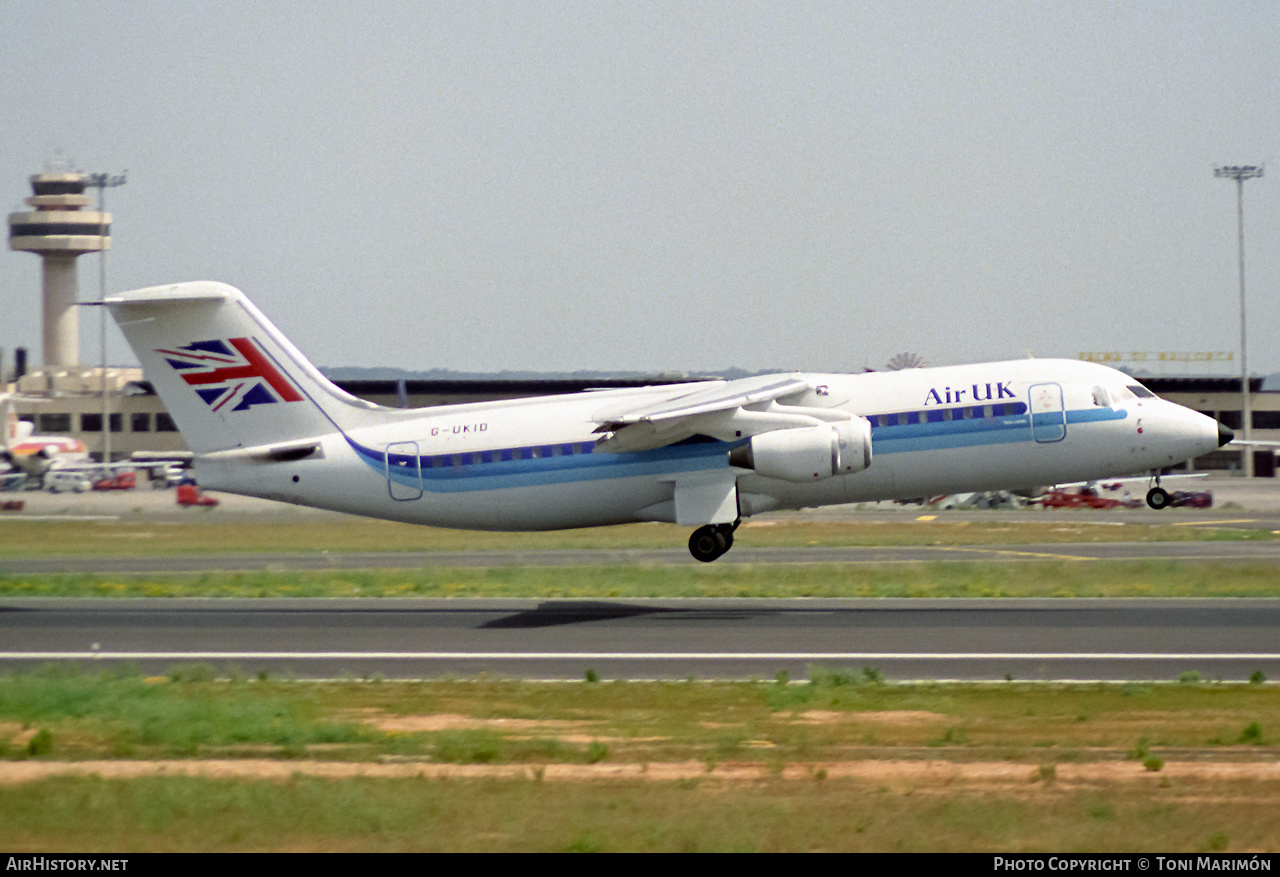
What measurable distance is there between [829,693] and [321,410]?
47.7 ft

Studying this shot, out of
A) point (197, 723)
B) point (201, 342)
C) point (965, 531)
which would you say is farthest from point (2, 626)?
point (965, 531)

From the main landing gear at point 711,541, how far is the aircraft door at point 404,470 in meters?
5.61

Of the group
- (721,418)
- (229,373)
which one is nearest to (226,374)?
(229,373)

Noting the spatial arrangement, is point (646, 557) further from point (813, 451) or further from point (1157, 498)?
point (1157, 498)

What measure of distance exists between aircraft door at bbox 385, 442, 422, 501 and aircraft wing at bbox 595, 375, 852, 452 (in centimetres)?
377

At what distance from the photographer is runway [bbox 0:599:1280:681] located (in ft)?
67.6

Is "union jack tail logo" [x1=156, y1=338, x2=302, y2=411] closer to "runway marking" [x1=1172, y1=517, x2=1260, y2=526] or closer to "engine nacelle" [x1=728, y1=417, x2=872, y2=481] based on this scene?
"engine nacelle" [x1=728, y1=417, x2=872, y2=481]

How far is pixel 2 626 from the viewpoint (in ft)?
85.4

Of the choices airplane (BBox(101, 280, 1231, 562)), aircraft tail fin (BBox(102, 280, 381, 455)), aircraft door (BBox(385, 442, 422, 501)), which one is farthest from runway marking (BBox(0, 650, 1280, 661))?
aircraft tail fin (BBox(102, 280, 381, 455))

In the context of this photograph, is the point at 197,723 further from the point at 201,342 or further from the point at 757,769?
the point at 201,342

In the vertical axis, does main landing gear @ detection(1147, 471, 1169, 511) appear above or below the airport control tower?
below

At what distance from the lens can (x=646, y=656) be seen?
71.1 ft

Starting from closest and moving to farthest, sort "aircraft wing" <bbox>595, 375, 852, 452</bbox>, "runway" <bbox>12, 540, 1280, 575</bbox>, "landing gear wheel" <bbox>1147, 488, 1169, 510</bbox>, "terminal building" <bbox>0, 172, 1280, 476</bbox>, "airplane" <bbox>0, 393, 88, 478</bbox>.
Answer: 1. "aircraft wing" <bbox>595, 375, 852, 452</bbox>
2. "landing gear wheel" <bbox>1147, 488, 1169, 510</bbox>
3. "runway" <bbox>12, 540, 1280, 575</bbox>
4. "terminal building" <bbox>0, 172, 1280, 476</bbox>
5. "airplane" <bbox>0, 393, 88, 478</bbox>

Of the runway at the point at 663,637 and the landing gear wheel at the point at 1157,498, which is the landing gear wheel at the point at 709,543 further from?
the landing gear wheel at the point at 1157,498
